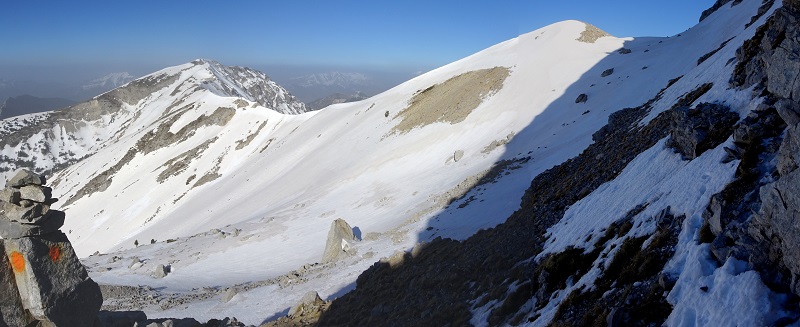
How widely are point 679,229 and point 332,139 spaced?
60157mm

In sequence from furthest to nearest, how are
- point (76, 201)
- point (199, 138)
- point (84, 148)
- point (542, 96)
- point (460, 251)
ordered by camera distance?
point (84, 148) → point (199, 138) → point (76, 201) → point (542, 96) → point (460, 251)

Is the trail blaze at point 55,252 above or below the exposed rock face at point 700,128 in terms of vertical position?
above

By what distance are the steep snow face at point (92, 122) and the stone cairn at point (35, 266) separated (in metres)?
128

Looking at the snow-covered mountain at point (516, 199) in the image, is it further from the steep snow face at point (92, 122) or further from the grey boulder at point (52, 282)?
the steep snow face at point (92, 122)

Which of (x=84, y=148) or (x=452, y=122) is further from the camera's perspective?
(x=84, y=148)

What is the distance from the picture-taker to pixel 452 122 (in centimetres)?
5128

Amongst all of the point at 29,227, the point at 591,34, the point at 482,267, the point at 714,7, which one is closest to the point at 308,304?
the point at 482,267

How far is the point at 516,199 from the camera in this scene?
25.8 m

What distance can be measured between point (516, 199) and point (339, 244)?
11.5m

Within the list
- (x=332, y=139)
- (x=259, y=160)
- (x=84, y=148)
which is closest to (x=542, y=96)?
(x=332, y=139)

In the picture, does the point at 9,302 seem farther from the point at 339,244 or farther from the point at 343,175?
the point at 343,175

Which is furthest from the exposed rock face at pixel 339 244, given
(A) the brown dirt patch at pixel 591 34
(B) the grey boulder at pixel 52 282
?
(A) the brown dirt patch at pixel 591 34

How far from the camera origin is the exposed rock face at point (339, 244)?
28.5 meters

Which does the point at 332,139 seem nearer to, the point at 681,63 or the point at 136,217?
the point at 136,217
